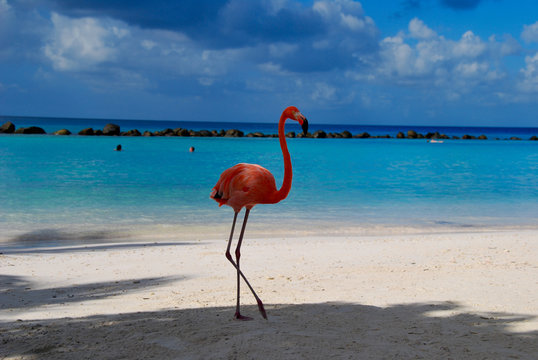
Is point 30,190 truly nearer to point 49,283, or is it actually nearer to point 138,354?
point 49,283

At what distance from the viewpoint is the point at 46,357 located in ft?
13.1

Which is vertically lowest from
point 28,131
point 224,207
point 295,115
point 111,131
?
point 224,207

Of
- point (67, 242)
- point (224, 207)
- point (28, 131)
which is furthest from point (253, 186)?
point (28, 131)

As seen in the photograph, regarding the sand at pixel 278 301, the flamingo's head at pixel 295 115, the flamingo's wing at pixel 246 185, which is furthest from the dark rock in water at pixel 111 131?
the flamingo's head at pixel 295 115

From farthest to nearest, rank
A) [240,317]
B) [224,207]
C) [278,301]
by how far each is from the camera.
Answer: [224,207] < [278,301] < [240,317]

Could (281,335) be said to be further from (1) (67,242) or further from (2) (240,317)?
(1) (67,242)

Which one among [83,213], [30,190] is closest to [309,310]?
[83,213]

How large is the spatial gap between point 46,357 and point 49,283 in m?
3.17

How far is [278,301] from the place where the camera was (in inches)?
227

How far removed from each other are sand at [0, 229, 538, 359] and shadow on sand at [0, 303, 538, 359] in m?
0.02

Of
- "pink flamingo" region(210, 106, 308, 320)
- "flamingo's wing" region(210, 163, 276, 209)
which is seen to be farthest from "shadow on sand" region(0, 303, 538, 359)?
"flamingo's wing" region(210, 163, 276, 209)

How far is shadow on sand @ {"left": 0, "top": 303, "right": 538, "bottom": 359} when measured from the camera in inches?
159

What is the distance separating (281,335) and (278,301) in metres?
1.36

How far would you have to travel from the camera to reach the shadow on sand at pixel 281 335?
404 cm
